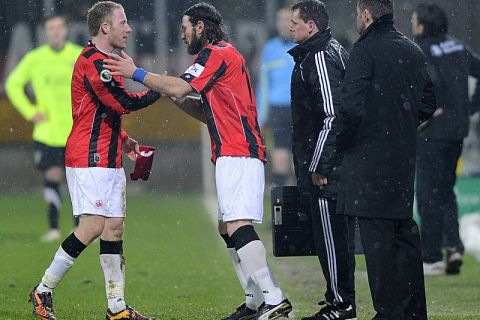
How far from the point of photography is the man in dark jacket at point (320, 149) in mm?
8031

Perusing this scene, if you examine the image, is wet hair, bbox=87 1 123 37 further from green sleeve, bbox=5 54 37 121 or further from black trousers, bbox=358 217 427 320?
green sleeve, bbox=5 54 37 121

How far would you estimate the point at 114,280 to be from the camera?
8141 mm

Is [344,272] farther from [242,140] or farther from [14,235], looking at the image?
[14,235]

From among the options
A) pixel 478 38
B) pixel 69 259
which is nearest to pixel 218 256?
pixel 69 259

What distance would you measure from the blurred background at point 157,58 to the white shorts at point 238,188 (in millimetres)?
9100

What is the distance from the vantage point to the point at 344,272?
8.14 m

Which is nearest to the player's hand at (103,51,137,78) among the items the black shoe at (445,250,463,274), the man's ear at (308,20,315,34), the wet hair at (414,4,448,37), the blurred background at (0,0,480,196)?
the man's ear at (308,20,315,34)

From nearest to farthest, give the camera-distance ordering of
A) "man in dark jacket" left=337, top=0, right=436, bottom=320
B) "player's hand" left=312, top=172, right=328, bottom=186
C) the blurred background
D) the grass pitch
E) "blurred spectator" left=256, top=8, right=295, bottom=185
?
"man in dark jacket" left=337, top=0, right=436, bottom=320, "player's hand" left=312, top=172, right=328, bottom=186, the grass pitch, "blurred spectator" left=256, top=8, right=295, bottom=185, the blurred background

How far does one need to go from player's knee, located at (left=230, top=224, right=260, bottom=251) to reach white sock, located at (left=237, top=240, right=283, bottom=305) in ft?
0.07

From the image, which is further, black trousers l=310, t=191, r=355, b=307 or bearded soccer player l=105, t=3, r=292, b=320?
black trousers l=310, t=191, r=355, b=307

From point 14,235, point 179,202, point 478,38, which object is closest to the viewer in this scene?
point 14,235

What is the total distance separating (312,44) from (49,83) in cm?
696

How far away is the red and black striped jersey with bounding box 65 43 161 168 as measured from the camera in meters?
8.02

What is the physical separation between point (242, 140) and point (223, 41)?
2.07ft
